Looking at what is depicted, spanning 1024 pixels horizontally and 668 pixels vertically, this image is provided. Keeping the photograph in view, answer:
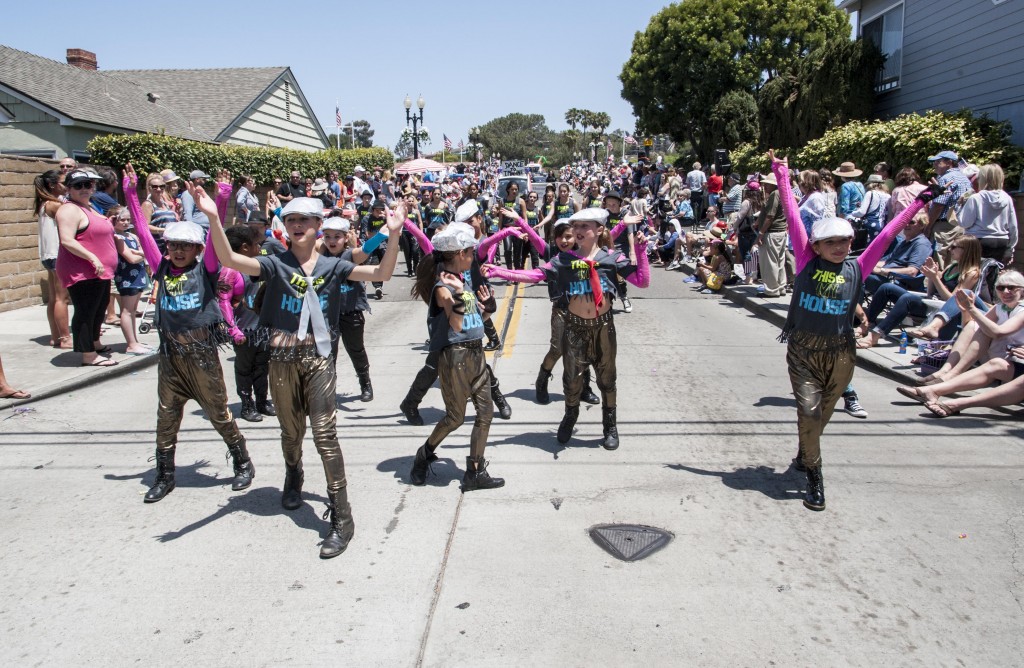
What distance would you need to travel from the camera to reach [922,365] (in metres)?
8.42

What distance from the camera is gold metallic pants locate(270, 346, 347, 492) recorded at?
4637 mm

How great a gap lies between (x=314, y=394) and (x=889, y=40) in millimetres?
23266

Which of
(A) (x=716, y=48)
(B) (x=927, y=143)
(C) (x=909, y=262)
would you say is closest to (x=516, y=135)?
(A) (x=716, y=48)

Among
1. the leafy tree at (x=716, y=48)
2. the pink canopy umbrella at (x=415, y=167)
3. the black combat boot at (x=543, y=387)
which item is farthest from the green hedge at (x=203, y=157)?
the leafy tree at (x=716, y=48)

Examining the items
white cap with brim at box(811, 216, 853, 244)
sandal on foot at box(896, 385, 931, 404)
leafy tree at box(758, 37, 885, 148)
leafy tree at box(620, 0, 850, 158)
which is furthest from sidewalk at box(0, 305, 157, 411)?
leafy tree at box(620, 0, 850, 158)

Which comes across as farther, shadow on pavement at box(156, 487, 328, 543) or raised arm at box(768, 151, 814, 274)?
raised arm at box(768, 151, 814, 274)

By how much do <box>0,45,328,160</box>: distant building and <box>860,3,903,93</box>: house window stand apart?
1942 centimetres

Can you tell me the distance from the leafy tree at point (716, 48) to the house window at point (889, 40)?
12828 mm

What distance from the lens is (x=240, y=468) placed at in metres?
5.56

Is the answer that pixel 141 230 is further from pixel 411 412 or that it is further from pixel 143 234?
pixel 411 412

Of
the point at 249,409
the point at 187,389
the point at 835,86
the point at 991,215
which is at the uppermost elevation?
the point at 835,86

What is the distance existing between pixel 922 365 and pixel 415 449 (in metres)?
5.55

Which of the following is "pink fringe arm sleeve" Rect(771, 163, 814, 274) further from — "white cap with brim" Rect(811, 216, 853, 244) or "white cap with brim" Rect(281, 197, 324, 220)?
"white cap with brim" Rect(281, 197, 324, 220)

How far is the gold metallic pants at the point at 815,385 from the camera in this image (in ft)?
16.7
